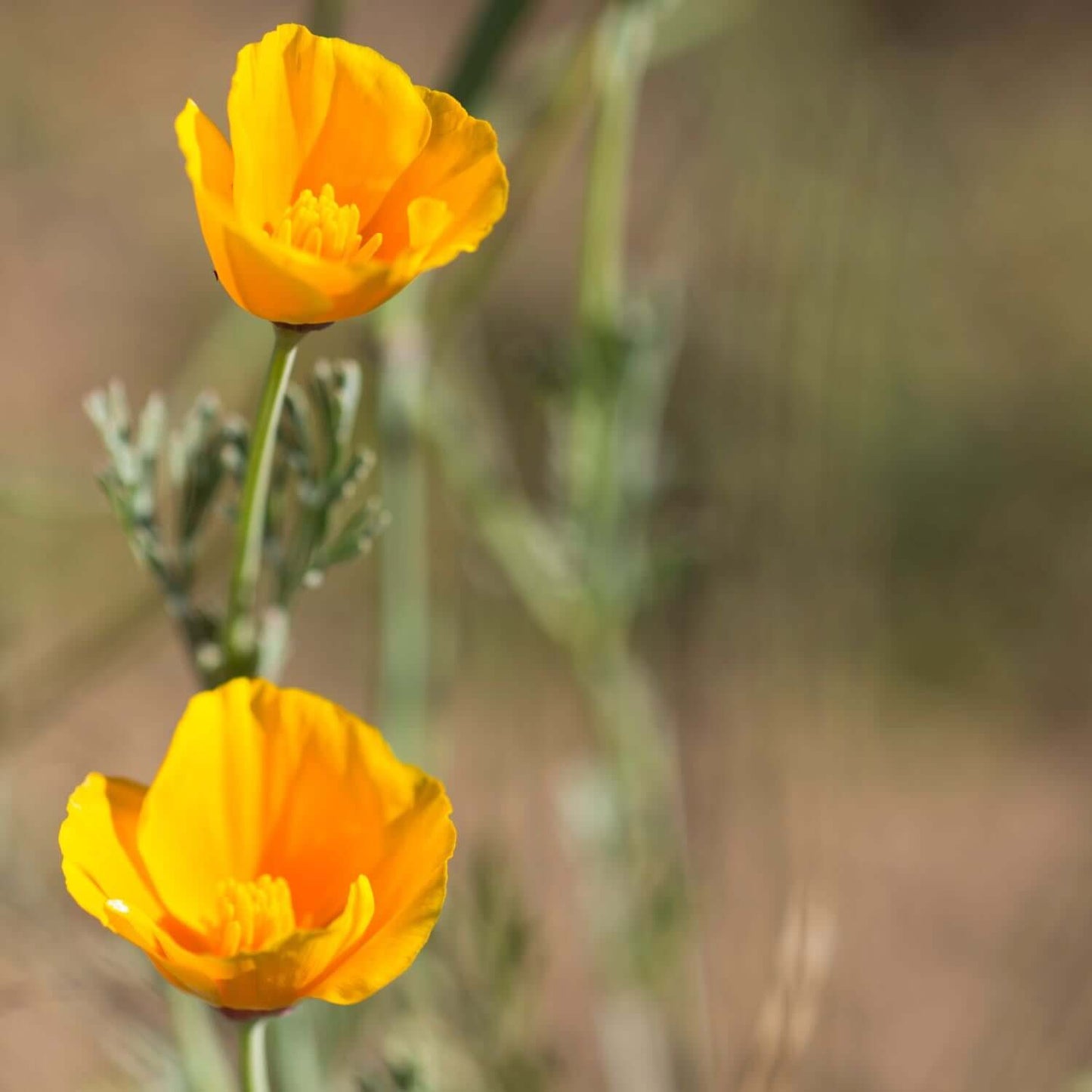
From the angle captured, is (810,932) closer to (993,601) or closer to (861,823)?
(861,823)

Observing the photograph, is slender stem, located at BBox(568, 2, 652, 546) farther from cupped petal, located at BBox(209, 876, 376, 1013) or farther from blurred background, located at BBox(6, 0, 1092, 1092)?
cupped petal, located at BBox(209, 876, 376, 1013)

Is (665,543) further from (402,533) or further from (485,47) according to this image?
(485,47)

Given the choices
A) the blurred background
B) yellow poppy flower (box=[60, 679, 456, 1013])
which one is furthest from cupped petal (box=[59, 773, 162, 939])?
the blurred background

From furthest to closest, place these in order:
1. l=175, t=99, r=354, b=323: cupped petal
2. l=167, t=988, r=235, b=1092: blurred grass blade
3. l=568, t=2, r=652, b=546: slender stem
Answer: l=568, t=2, r=652, b=546: slender stem → l=167, t=988, r=235, b=1092: blurred grass blade → l=175, t=99, r=354, b=323: cupped petal

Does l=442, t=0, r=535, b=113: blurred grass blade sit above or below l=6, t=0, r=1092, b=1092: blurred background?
above

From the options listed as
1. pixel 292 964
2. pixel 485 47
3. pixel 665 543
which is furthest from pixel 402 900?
pixel 665 543

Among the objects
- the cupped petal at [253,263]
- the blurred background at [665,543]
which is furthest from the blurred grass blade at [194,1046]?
the cupped petal at [253,263]

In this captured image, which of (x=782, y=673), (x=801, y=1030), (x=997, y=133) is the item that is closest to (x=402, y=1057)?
(x=801, y=1030)

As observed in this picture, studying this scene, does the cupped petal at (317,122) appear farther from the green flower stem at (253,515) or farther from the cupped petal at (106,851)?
the cupped petal at (106,851)
